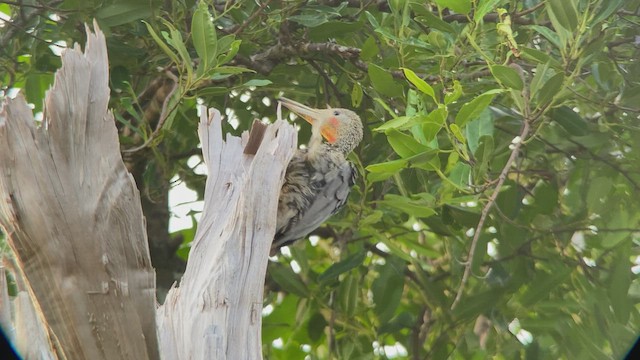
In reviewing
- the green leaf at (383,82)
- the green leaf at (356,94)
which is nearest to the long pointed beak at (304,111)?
the green leaf at (356,94)

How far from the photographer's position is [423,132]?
82.4 inches

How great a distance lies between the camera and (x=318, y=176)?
96.5 inches

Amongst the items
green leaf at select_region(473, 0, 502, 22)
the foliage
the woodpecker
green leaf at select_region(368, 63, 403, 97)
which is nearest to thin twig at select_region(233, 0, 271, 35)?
the foliage

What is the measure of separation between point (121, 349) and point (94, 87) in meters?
0.43

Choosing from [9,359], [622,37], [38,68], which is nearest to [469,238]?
[622,37]

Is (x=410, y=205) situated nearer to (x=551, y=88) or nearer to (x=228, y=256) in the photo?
(x=551, y=88)

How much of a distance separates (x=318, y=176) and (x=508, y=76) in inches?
23.9

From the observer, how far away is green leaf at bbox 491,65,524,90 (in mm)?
2043

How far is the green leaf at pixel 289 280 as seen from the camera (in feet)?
9.26

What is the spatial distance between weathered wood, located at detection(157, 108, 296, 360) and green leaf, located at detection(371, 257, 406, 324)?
100 centimetres

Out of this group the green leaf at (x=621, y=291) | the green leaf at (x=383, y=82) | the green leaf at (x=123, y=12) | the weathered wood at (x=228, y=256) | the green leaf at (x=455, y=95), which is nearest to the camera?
the weathered wood at (x=228, y=256)

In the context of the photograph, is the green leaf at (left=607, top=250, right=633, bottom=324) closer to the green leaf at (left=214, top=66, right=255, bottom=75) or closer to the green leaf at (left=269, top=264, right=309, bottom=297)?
the green leaf at (left=269, top=264, right=309, bottom=297)

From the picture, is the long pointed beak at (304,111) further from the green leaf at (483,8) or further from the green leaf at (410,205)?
the green leaf at (483,8)

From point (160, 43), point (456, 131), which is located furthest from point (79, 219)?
point (456, 131)
